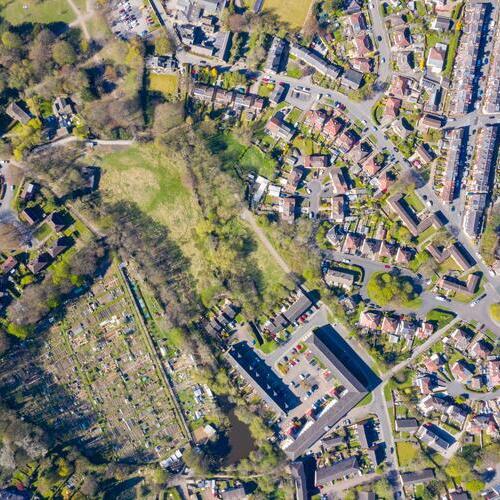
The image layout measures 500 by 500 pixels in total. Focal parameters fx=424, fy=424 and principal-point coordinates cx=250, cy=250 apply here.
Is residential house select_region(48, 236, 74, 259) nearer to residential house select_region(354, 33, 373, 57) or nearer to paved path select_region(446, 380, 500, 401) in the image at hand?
residential house select_region(354, 33, 373, 57)

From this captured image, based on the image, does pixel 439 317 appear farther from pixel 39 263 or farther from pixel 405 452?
pixel 39 263

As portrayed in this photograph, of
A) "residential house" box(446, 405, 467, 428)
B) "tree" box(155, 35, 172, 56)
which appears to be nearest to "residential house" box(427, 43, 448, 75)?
"tree" box(155, 35, 172, 56)

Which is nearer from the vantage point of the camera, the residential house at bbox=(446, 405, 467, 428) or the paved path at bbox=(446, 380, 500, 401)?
the residential house at bbox=(446, 405, 467, 428)

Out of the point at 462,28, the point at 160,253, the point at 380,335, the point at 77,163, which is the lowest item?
the point at 380,335

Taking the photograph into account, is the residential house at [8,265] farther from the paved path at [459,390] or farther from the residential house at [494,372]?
the residential house at [494,372]

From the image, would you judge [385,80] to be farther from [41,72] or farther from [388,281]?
[41,72]

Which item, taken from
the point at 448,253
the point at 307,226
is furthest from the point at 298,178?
the point at 448,253

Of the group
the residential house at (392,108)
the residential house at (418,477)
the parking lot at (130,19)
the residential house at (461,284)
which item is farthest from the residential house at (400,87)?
the residential house at (418,477)
